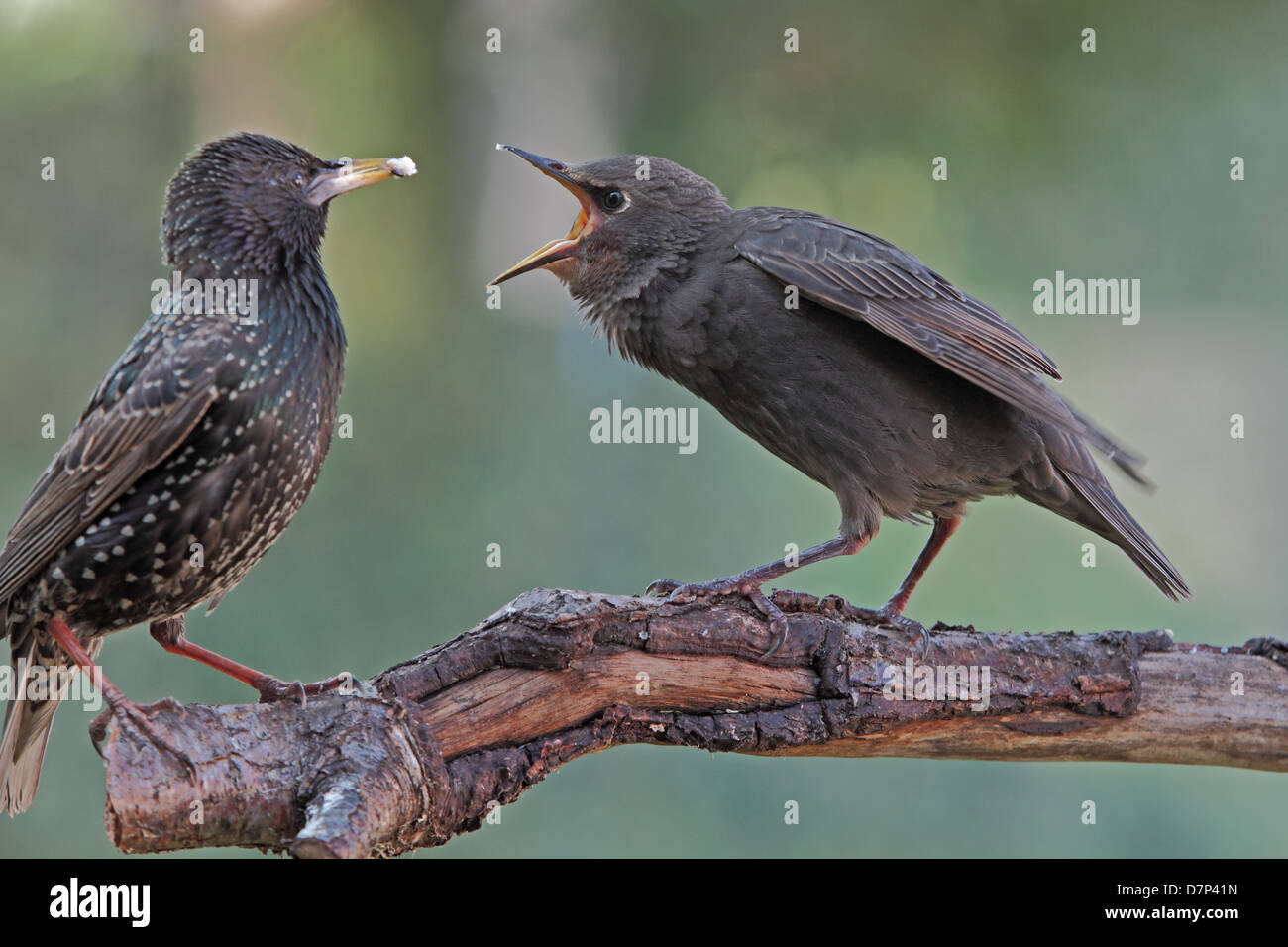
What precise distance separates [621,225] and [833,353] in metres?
0.90

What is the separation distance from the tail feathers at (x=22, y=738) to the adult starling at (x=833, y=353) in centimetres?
193

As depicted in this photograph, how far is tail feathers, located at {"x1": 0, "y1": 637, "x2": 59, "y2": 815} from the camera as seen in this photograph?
3.49 metres

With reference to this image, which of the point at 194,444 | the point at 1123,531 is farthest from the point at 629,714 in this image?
the point at 1123,531

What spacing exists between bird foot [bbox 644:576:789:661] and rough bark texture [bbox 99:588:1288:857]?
1.2 inches

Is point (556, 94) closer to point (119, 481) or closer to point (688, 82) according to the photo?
point (688, 82)

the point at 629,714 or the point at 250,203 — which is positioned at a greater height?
the point at 250,203

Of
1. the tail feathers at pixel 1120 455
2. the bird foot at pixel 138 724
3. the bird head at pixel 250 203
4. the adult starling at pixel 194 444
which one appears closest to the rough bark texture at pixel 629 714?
the bird foot at pixel 138 724

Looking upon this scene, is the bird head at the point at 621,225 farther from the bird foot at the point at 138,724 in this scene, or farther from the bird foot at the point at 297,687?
the bird foot at the point at 138,724

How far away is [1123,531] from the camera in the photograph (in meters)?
4.26

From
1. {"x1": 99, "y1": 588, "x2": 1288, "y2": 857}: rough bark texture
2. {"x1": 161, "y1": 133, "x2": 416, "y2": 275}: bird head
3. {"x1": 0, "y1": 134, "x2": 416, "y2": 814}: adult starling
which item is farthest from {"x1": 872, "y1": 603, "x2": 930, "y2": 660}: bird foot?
{"x1": 161, "y1": 133, "x2": 416, "y2": 275}: bird head

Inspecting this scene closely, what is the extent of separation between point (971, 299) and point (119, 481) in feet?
9.33

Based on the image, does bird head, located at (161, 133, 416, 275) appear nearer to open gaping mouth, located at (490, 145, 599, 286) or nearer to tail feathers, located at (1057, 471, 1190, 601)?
open gaping mouth, located at (490, 145, 599, 286)

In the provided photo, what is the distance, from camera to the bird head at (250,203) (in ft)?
11.4

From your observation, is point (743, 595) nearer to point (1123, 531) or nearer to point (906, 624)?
point (906, 624)
